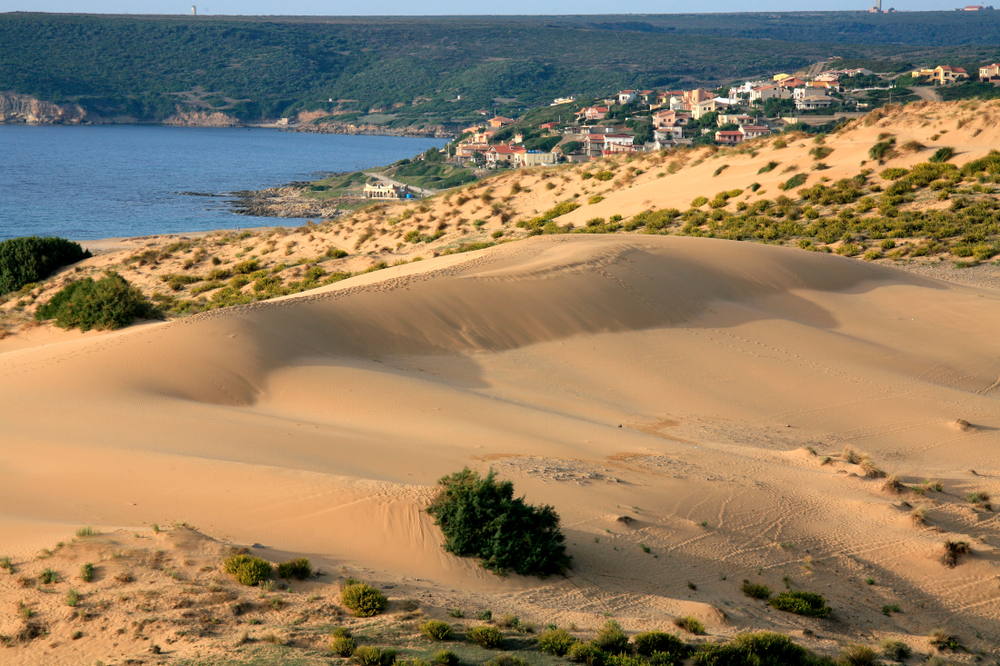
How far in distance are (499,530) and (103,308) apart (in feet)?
58.3

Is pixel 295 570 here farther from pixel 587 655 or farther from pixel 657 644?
pixel 657 644

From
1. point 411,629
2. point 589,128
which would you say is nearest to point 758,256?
point 411,629

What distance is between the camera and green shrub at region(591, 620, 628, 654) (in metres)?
7.38

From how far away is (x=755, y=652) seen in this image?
25.2 feet

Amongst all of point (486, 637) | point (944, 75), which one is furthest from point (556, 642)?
point (944, 75)

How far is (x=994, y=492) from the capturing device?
12852mm

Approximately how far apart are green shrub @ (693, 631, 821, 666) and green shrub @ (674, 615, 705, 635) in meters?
0.28

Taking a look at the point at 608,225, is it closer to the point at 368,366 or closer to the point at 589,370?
the point at 589,370

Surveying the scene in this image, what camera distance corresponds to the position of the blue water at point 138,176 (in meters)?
80.8

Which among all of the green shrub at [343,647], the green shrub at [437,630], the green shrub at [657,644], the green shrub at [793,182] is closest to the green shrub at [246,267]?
the green shrub at [793,182]

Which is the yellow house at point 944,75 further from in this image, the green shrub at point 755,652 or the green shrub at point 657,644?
the green shrub at point 657,644

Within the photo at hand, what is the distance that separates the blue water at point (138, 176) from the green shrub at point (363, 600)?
70820 mm

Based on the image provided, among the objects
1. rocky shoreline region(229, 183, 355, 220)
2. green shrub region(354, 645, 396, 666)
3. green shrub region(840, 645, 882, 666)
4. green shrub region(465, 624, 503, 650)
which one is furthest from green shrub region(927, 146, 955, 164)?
rocky shoreline region(229, 183, 355, 220)

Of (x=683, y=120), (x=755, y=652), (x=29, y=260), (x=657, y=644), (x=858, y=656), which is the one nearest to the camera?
(x=657, y=644)
